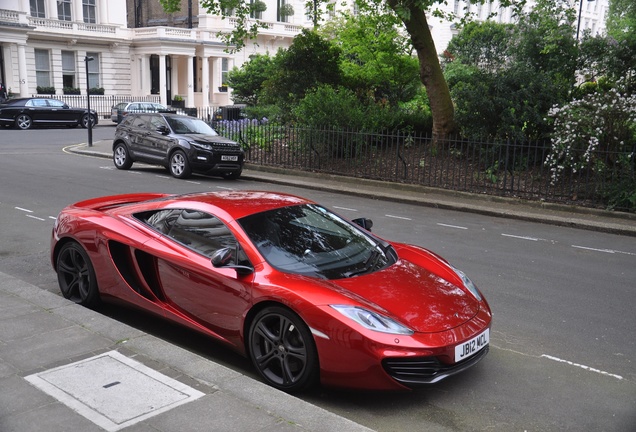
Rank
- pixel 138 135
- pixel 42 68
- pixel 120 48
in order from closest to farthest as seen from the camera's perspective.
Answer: pixel 138 135
pixel 42 68
pixel 120 48

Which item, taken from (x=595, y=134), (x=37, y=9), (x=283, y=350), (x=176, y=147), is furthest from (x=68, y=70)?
(x=283, y=350)

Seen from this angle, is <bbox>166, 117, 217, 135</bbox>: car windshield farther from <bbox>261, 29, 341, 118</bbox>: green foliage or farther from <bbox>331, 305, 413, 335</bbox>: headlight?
<bbox>331, 305, 413, 335</bbox>: headlight

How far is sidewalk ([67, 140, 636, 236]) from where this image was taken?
1232 cm

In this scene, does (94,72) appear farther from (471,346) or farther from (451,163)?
(471,346)

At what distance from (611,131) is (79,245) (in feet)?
37.1

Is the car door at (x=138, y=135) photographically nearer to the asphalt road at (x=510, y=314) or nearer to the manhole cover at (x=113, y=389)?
the asphalt road at (x=510, y=314)

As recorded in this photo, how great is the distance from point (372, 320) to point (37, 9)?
4901 centimetres

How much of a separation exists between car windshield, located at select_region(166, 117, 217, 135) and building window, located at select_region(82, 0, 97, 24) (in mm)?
35876

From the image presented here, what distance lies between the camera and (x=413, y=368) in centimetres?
437

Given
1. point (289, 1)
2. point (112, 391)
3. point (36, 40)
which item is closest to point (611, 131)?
point (112, 391)

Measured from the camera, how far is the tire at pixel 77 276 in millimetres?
6172

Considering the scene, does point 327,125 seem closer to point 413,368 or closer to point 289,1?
point 413,368

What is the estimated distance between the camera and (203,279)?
5.15 m

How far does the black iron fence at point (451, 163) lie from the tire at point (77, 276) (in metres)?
10.4
